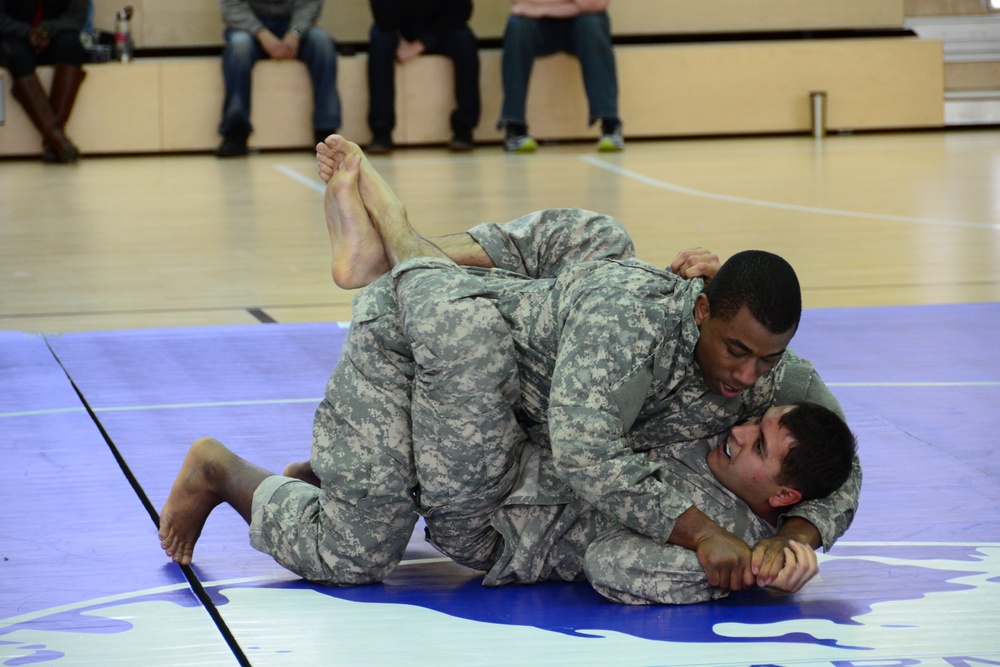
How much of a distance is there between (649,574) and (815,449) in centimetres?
33

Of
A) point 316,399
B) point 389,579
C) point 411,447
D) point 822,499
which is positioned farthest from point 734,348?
point 316,399

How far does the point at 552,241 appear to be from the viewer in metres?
2.89

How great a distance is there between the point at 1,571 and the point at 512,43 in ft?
26.9

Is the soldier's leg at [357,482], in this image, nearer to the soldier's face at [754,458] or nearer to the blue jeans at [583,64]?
the soldier's face at [754,458]

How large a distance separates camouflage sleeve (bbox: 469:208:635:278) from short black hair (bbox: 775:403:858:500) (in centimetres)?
65

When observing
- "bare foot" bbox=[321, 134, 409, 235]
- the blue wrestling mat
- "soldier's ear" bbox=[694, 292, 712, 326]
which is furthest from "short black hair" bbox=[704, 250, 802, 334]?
"bare foot" bbox=[321, 134, 409, 235]

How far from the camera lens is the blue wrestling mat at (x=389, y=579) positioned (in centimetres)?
205

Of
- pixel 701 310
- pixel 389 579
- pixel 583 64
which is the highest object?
pixel 583 64

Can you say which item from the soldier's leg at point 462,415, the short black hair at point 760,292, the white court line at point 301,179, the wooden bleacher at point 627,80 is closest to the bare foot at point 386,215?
the soldier's leg at point 462,415

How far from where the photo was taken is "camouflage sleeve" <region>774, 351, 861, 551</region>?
91.3 inches

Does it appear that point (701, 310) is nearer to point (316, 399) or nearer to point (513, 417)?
point (513, 417)

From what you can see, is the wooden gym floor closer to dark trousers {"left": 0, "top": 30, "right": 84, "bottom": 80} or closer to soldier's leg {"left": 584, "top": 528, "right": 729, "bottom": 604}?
soldier's leg {"left": 584, "top": 528, "right": 729, "bottom": 604}

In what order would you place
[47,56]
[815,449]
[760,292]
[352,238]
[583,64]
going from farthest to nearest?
[583,64]
[47,56]
[352,238]
[815,449]
[760,292]

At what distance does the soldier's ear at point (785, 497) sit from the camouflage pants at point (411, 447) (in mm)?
422
